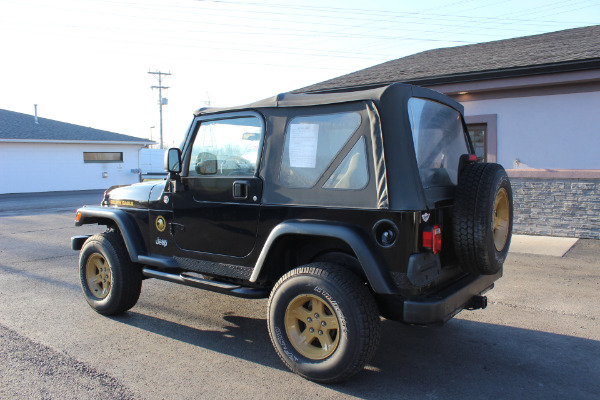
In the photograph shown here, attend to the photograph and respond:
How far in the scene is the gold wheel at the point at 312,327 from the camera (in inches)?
136

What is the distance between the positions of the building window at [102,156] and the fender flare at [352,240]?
1122 inches

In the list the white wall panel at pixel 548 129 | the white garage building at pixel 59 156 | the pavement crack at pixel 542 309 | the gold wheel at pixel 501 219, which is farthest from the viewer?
the white garage building at pixel 59 156

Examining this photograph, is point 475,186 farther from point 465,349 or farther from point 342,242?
point 465,349

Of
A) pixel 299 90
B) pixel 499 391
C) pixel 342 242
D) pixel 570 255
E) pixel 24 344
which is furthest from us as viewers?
pixel 299 90

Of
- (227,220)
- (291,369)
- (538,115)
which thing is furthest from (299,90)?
(291,369)

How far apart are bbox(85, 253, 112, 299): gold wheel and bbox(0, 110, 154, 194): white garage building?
2409 cm

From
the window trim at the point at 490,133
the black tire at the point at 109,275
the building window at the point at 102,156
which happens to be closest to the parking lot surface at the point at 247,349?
the black tire at the point at 109,275

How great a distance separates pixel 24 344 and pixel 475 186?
3971 mm

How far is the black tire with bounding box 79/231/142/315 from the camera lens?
188 inches

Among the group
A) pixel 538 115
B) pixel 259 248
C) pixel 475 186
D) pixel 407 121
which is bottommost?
pixel 259 248

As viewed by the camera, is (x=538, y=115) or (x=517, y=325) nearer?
(x=517, y=325)

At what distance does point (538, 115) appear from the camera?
9430 millimetres

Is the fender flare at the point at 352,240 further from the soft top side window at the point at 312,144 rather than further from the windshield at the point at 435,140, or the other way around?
the windshield at the point at 435,140

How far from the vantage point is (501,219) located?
392 centimetres
